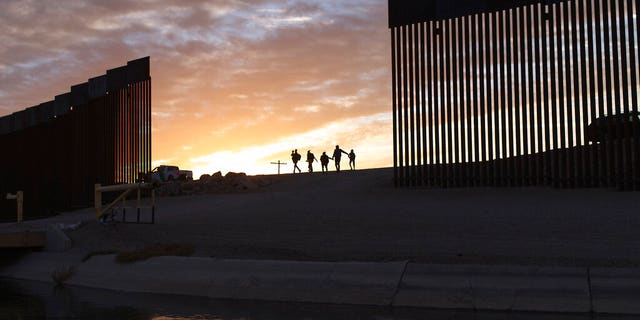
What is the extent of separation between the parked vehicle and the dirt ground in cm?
156

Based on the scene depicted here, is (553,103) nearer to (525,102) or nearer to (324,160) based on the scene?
(525,102)

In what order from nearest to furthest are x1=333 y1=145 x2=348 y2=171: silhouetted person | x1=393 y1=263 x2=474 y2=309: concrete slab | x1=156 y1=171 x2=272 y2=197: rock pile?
x1=393 y1=263 x2=474 y2=309: concrete slab → x1=156 y1=171 x2=272 y2=197: rock pile → x1=333 y1=145 x2=348 y2=171: silhouetted person

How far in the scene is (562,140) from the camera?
2012 centimetres

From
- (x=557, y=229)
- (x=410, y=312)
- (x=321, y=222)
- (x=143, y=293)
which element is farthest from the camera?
(x=321, y=222)

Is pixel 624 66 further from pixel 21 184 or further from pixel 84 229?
pixel 21 184

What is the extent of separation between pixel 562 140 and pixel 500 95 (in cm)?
232

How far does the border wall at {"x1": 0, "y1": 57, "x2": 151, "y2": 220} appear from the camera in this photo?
1123 inches

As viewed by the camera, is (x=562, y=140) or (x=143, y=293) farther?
(x=562, y=140)

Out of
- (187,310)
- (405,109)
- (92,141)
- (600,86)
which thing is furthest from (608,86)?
(92,141)

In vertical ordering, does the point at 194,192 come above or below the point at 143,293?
above

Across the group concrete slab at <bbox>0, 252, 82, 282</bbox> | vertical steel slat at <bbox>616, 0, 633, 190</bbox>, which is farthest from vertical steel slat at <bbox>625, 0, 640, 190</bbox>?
concrete slab at <bbox>0, 252, 82, 282</bbox>

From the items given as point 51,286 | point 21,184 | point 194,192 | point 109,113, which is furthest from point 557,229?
point 21,184

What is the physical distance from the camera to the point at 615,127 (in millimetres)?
19562

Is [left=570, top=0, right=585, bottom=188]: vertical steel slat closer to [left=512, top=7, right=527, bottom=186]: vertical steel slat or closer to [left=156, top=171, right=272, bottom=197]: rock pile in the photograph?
[left=512, top=7, right=527, bottom=186]: vertical steel slat
